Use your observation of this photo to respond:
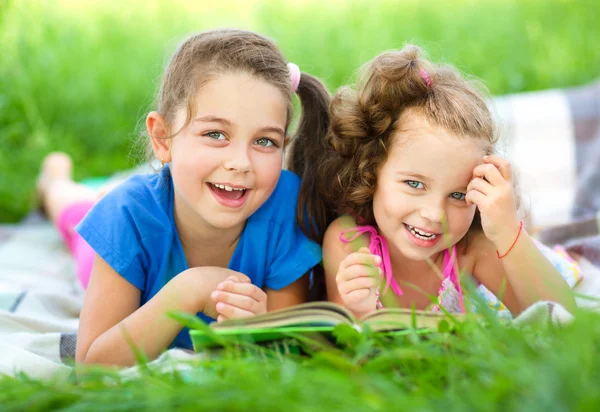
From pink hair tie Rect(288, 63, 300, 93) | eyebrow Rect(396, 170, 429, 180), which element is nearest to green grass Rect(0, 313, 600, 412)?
eyebrow Rect(396, 170, 429, 180)

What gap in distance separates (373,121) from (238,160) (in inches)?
16.2

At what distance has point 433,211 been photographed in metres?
1.78

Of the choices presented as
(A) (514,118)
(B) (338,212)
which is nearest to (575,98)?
(A) (514,118)

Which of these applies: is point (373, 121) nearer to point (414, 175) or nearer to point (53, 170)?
point (414, 175)

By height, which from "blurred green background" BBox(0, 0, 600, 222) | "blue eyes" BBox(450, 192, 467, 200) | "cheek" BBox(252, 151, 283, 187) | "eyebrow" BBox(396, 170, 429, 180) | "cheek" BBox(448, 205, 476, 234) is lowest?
Result: "cheek" BBox(448, 205, 476, 234)

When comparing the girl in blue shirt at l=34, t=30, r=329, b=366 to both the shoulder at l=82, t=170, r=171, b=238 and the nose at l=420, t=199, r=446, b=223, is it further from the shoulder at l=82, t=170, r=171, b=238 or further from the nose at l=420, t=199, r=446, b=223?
the nose at l=420, t=199, r=446, b=223

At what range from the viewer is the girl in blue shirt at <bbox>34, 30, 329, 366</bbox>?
1.79 meters

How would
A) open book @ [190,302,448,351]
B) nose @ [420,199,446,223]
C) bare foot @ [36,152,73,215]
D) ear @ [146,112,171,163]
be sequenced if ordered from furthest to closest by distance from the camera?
bare foot @ [36,152,73,215]
ear @ [146,112,171,163]
nose @ [420,199,446,223]
open book @ [190,302,448,351]

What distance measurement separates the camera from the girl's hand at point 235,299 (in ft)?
5.48

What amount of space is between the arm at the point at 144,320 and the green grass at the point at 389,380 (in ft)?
1.29

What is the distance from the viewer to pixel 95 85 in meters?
4.54

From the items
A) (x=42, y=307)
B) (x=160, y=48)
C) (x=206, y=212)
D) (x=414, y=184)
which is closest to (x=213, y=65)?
(x=206, y=212)

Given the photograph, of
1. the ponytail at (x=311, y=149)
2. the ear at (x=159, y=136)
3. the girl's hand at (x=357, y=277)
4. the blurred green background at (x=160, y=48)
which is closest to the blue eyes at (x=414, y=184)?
the girl's hand at (x=357, y=277)

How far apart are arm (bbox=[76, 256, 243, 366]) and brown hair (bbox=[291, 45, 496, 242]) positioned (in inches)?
16.3
